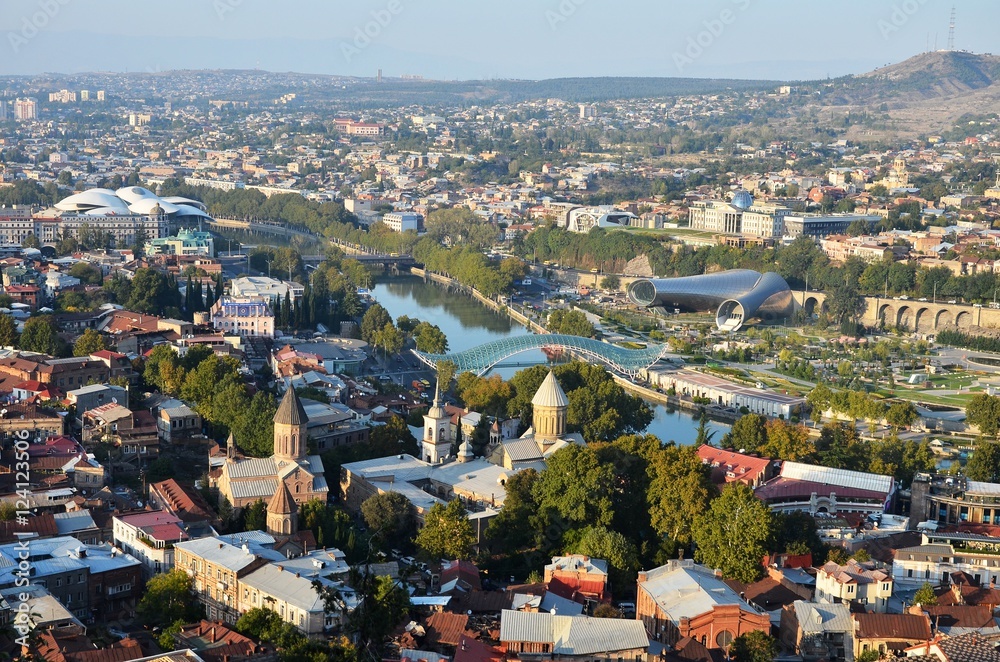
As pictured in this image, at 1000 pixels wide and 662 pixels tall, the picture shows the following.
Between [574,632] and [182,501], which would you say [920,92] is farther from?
[574,632]

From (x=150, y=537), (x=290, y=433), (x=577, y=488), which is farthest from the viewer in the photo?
(x=290, y=433)

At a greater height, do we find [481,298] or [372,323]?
[372,323]

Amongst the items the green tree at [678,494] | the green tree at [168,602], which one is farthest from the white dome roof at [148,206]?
the green tree at [168,602]

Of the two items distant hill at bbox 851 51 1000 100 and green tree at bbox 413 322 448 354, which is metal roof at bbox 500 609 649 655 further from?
distant hill at bbox 851 51 1000 100

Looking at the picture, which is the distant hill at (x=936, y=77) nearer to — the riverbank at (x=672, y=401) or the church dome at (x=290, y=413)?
the riverbank at (x=672, y=401)

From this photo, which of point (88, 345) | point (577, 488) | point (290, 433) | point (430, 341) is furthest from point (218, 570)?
point (430, 341)

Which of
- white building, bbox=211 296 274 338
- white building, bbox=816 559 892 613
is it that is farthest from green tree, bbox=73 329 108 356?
white building, bbox=816 559 892 613
